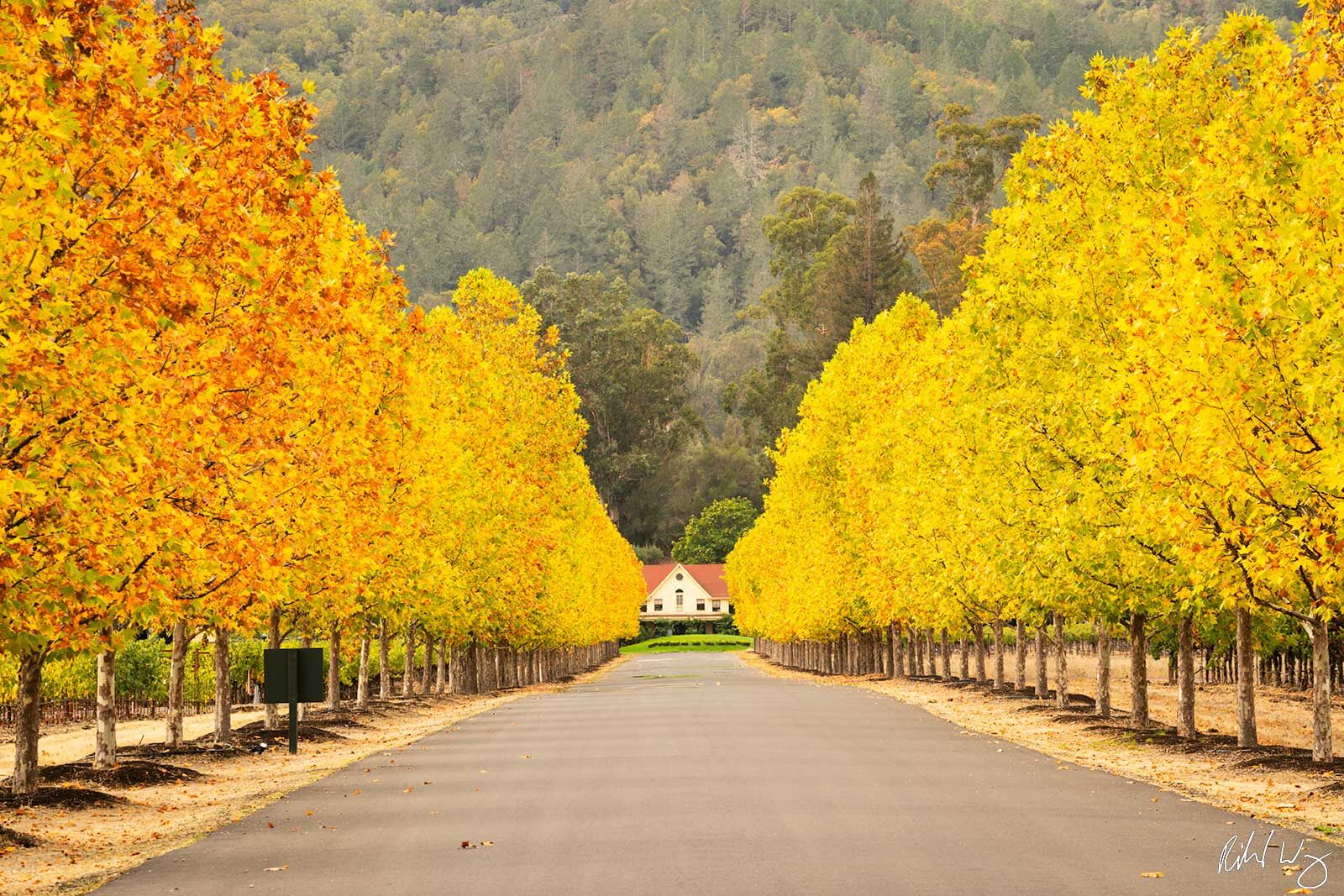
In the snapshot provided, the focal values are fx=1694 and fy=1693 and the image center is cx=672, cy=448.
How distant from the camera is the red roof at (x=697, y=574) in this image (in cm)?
16912

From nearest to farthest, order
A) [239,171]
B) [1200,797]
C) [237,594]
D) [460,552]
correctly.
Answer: [1200,797], [239,171], [237,594], [460,552]

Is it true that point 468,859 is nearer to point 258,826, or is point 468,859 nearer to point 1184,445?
point 258,826

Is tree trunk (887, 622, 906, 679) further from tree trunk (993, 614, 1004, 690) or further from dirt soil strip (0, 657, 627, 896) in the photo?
dirt soil strip (0, 657, 627, 896)

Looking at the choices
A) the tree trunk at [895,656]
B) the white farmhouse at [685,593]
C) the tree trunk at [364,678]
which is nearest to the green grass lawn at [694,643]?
the white farmhouse at [685,593]

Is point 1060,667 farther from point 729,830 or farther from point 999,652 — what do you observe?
point 729,830

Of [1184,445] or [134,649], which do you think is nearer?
[1184,445]

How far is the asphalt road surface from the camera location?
480 inches

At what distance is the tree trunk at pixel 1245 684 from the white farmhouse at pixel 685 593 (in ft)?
469

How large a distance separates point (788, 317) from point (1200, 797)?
4548 inches

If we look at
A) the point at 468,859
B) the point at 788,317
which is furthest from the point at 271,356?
the point at 788,317

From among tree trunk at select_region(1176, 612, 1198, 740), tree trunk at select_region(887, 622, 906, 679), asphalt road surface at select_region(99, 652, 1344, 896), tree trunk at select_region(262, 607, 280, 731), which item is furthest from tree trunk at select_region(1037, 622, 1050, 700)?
tree trunk at select_region(887, 622, 906, 679)

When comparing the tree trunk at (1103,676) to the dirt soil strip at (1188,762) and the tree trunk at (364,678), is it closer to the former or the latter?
the dirt soil strip at (1188,762)

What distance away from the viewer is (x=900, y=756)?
2330cm

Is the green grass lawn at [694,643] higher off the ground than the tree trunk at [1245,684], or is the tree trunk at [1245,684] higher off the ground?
the tree trunk at [1245,684]
